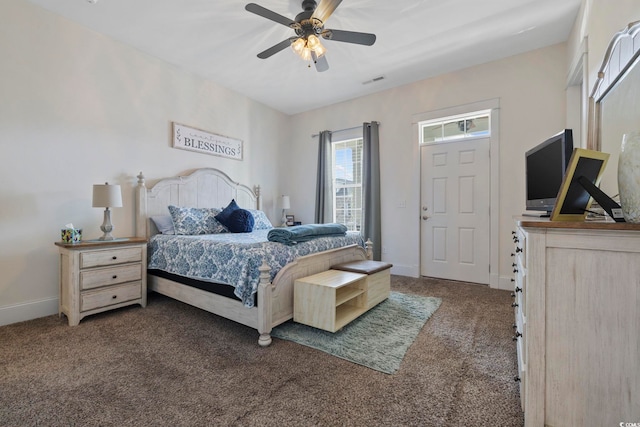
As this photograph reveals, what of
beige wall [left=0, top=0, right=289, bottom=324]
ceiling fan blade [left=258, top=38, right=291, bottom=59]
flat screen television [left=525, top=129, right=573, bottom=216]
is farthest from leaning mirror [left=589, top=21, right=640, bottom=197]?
beige wall [left=0, top=0, right=289, bottom=324]

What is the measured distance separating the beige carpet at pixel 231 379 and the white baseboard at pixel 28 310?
0.13 metres

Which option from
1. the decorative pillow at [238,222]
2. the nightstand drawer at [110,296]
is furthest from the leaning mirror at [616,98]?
the nightstand drawer at [110,296]

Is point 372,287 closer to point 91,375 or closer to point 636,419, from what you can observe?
point 636,419

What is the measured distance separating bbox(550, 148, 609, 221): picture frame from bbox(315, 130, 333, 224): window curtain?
3799mm

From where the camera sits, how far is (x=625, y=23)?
1.58 meters

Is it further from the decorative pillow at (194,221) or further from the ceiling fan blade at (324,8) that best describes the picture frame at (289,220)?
the ceiling fan blade at (324,8)

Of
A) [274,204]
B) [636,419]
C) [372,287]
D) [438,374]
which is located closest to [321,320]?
[372,287]

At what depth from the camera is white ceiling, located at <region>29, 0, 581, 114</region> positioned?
2.56 m

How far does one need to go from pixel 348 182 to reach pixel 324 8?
301 centimetres

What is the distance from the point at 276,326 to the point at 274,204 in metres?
3.14

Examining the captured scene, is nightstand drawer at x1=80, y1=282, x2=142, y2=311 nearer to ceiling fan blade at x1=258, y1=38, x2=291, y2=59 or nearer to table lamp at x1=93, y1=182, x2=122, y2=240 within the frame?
table lamp at x1=93, y1=182, x2=122, y2=240

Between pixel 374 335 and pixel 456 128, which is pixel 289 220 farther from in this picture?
pixel 374 335

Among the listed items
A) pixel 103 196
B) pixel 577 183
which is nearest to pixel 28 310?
pixel 103 196

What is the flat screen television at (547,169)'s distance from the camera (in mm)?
1675
